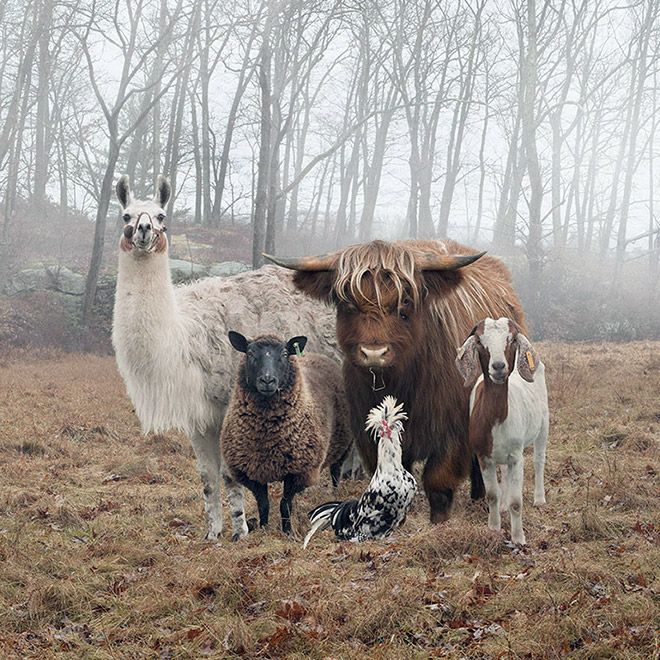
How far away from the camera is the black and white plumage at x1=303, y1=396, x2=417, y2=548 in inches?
242

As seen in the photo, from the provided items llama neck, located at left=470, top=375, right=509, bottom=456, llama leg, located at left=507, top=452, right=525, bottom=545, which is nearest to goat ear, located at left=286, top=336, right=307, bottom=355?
llama neck, located at left=470, top=375, right=509, bottom=456

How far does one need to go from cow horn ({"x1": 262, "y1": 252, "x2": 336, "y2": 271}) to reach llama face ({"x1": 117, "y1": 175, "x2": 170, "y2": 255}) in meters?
1.46

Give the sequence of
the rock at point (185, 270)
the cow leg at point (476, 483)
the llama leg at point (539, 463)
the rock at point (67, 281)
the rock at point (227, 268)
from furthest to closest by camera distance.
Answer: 1. the rock at point (227, 268)
2. the rock at point (67, 281)
3. the rock at point (185, 270)
4. the cow leg at point (476, 483)
5. the llama leg at point (539, 463)

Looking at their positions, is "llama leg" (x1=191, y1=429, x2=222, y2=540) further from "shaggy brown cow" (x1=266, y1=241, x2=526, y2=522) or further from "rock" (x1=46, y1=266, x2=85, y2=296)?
"rock" (x1=46, y1=266, x2=85, y2=296)

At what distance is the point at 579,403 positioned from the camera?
1201cm

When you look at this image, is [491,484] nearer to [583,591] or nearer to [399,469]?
[399,469]

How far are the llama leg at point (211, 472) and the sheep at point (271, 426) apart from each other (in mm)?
442

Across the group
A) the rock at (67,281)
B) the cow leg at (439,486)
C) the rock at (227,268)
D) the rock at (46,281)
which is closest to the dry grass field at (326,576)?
the cow leg at (439,486)

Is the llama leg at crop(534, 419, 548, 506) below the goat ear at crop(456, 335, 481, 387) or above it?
below

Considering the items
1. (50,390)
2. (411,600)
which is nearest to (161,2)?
(50,390)

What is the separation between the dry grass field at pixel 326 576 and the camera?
437 centimetres

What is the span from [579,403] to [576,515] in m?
5.55

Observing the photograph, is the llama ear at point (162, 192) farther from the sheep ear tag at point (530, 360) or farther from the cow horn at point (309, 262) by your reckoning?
the sheep ear tag at point (530, 360)

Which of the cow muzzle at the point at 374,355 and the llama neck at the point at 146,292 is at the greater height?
the llama neck at the point at 146,292
